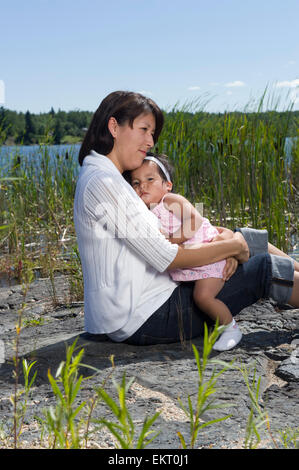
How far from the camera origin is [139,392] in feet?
6.71

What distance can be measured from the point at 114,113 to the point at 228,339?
1198 millimetres

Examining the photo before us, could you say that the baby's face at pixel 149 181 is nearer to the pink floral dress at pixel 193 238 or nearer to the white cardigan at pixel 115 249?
the pink floral dress at pixel 193 238

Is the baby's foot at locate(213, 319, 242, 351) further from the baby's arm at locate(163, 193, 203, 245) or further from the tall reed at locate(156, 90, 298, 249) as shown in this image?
the tall reed at locate(156, 90, 298, 249)

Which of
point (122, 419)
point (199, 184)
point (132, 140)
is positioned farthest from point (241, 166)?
point (122, 419)

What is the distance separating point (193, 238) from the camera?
2.61m

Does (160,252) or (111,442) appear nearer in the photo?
(111,442)

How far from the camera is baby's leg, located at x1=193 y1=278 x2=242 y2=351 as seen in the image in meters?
2.48

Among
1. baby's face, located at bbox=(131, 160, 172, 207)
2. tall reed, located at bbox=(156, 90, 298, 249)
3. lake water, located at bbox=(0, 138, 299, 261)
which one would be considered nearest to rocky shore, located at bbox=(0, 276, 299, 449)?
baby's face, located at bbox=(131, 160, 172, 207)

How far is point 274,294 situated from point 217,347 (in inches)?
17.4

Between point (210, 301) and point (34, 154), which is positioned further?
point (34, 154)

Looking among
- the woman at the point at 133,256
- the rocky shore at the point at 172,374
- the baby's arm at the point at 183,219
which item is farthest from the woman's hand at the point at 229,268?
the rocky shore at the point at 172,374

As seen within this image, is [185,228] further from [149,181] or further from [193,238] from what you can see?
[149,181]
